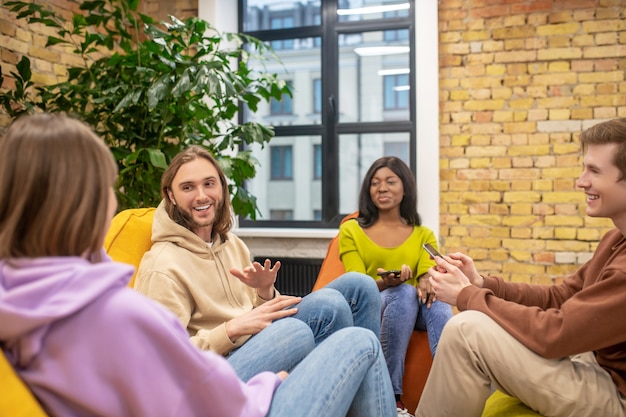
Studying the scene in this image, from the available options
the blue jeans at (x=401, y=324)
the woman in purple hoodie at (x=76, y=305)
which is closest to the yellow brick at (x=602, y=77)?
the blue jeans at (x=401, y=324)

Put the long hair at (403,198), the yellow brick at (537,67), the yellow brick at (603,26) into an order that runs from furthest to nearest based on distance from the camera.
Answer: the yellow brick at (537,67) → the yellow brick at (603,26) → the long hair at (403,198)

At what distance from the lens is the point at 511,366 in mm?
1462

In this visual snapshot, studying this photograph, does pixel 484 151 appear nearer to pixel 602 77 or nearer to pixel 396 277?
pixel 602 77

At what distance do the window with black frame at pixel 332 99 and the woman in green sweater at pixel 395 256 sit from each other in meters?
1.42

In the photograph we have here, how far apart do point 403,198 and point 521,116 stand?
4.66 feet

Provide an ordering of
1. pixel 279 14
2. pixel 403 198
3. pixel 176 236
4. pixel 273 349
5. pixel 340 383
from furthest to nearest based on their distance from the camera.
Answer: pixel 279 14 → pixel 403 198 → pixel 176 236 → pixel 273 349 → pixel 340 383

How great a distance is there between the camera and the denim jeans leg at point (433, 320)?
2365mm

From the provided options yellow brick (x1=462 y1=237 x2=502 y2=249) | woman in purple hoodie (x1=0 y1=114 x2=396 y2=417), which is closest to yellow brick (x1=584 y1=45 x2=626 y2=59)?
yellow brick (x1=462 y1=237 x2=502 y2=249)

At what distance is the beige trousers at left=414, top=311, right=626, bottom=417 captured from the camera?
1.43 metres

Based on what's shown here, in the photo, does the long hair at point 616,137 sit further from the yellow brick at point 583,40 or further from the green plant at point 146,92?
the yellow brick at point 583,40

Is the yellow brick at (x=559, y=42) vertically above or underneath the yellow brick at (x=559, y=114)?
above

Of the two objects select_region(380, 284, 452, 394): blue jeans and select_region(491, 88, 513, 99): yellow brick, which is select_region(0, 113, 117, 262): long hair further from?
select_region(491, 88, 513, 99): yellow brick

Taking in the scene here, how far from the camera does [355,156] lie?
4449mm

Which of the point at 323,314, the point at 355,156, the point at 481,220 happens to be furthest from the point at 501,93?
the point at 323,314
